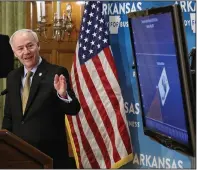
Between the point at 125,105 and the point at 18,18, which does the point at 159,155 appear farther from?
the point at 18,18

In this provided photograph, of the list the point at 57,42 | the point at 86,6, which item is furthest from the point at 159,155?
the point at 57,42

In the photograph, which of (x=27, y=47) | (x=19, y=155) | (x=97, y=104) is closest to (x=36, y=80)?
(x=27, y=47)

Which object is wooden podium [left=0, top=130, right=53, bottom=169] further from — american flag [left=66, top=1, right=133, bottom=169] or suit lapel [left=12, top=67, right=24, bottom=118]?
american flag [left=66, top=1, right=133, bottom=169]

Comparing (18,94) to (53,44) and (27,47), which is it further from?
(53,44)

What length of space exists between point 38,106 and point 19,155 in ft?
2.74

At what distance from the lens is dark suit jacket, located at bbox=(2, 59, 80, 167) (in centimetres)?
237

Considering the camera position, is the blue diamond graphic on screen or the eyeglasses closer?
the blue diamond graphic on screen

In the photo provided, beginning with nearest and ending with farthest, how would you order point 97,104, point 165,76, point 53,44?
point 165,76 < point 97,104 < point 53,44

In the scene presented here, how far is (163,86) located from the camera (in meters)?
1.92

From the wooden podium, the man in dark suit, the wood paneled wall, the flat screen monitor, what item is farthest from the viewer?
the wood paneled wall

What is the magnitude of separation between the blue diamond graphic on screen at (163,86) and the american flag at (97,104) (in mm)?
1025

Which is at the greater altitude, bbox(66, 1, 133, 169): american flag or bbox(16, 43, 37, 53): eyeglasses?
bbox(16, 43, 37, 53): eyeglasses

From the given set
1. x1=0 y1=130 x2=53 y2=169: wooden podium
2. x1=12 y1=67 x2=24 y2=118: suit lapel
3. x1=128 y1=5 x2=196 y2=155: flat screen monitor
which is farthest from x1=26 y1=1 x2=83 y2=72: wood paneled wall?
x1=0 y1=130 x2=53 y2=169: wooden podium

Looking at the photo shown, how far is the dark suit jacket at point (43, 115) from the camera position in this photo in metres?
2.37
